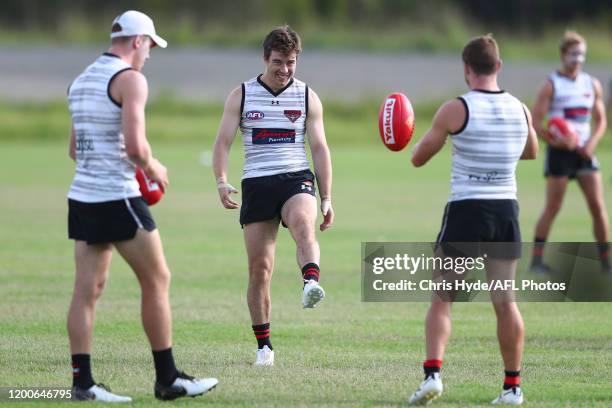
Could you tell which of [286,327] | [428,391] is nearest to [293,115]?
[286,327]

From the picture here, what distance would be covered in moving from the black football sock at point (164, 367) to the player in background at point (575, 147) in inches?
273

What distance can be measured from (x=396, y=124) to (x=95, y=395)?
9.09ft

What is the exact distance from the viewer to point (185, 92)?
3994 cm

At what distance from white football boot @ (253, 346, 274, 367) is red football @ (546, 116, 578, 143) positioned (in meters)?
5.66

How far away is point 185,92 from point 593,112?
28099 mm

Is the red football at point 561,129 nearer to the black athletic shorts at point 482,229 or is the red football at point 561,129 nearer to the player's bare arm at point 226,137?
the player's bare arm at point 226,137

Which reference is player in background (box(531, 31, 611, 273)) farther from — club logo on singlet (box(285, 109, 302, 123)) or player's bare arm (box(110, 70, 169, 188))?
player's bare arm (box(110, 70, 169, 188))

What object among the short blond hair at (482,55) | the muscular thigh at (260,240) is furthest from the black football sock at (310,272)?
the short blond hair at (482,55)

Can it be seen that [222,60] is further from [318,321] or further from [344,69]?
[318,321]

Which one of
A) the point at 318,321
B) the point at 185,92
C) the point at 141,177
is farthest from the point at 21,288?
the point at 185,92

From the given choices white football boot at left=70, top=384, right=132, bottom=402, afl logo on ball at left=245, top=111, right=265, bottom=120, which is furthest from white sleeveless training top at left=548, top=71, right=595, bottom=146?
white football boot at left=70, top=384, right=132, bottom=402

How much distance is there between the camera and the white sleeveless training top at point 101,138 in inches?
257

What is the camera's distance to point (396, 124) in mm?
7895

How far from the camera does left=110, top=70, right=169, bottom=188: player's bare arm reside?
6.36 metres
